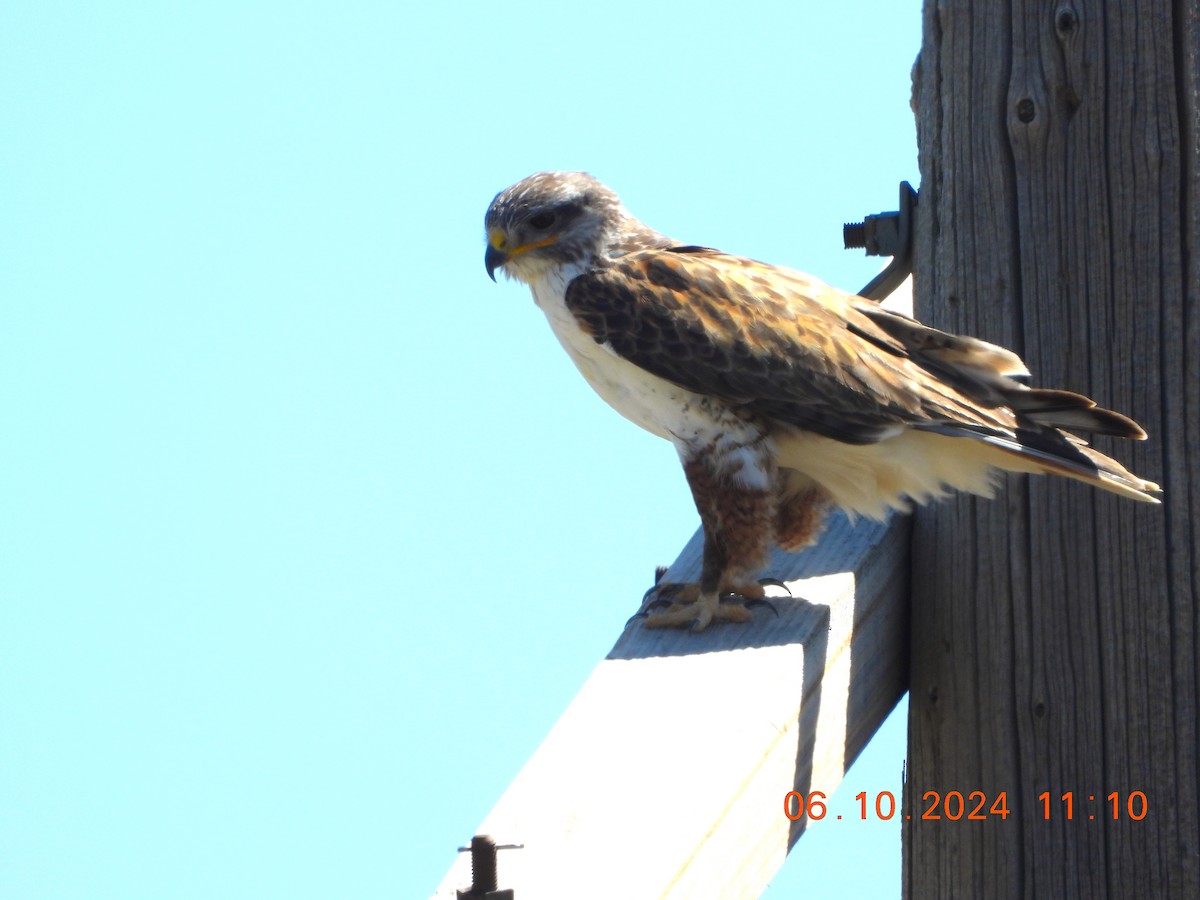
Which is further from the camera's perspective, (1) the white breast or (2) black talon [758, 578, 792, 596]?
(1) the white breast

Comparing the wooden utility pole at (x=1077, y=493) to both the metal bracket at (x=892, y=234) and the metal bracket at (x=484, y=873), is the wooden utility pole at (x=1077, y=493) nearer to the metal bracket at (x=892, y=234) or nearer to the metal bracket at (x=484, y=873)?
the metal bracket at (x=892, y=234)

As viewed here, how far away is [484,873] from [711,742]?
56 centimetres

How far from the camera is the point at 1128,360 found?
2760mm

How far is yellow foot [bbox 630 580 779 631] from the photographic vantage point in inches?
114

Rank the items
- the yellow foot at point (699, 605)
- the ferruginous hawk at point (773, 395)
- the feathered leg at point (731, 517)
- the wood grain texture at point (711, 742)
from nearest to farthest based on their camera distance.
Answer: the wood grain texture at point (711, 742) < the yellow foot at point (699, 605) < the ferruginous hawk at point (773, 395) < the feathered leg at point (731, 517)

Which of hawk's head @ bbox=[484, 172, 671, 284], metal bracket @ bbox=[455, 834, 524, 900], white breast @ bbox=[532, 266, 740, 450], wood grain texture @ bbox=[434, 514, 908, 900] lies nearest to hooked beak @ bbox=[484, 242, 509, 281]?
hawk's head @ bbox=[484, 172, 671, 284]

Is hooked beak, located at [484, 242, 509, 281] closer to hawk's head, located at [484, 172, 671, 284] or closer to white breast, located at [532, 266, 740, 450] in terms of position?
hawk's head, located at [484, 172, 671, 284]

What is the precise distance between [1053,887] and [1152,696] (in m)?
0.38

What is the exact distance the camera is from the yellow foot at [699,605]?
2887 millimetres

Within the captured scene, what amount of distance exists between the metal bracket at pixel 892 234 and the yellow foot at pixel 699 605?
73 cm

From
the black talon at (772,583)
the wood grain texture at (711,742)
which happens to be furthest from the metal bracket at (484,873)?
the black talon at (772,583)

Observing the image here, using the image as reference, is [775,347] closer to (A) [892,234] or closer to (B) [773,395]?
(B) [773,395]

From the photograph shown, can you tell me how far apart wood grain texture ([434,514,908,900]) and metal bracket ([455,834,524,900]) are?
0.20 feet

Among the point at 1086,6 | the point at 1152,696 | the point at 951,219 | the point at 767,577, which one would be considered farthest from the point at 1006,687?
the point at 1086,6
